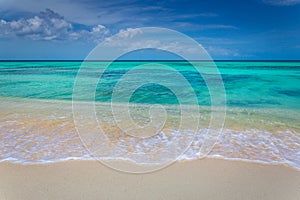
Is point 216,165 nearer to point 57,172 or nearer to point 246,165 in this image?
point 246,165

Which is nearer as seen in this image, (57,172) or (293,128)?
(57,172)

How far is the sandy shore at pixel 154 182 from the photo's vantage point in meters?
2.80

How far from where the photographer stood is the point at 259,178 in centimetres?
320

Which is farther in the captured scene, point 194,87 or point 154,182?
point 194,87

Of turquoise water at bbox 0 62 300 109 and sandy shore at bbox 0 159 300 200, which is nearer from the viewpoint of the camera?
sandy shore at bbox 0 159 300 200

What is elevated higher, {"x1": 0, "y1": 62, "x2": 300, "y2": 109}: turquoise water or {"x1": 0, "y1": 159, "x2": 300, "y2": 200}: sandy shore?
{"x1": 0, "y1": 62, "x2": 300, "y2": 109}: turquoise water

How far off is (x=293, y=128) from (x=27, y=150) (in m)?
5.32

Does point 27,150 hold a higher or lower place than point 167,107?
lower

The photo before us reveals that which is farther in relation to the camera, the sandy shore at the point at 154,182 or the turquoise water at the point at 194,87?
the turquoise water at the point at 194,87

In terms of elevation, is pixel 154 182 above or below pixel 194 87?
below

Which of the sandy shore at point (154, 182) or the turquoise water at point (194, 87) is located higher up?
the turquoise water at point (194, 87)

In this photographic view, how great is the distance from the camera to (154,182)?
3.07 m

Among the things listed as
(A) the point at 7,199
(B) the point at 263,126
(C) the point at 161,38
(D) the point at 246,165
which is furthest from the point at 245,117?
(A) the point at 7,199

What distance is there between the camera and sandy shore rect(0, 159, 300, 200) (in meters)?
2.80
